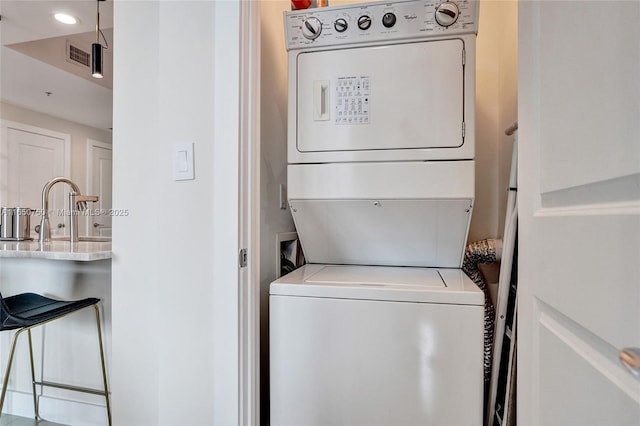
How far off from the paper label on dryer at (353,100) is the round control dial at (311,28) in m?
0.20

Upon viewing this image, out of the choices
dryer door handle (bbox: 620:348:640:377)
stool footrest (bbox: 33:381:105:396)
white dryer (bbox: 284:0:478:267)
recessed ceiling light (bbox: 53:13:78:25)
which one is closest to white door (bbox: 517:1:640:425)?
dryer door handle (bbox: 620:348:640:377)

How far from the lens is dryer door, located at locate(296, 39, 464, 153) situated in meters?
1.24

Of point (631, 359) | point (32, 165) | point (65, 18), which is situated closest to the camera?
point (631, 359)

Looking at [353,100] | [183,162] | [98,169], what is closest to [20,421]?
[183,162]

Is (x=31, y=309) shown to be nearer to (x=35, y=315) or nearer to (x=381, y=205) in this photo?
(x=35, y=315)

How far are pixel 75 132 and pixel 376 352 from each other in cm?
486

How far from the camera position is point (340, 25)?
1315mm

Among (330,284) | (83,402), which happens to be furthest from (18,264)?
(330,284)

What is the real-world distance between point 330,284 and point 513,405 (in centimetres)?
77

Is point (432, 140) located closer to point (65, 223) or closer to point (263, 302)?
point (263, 302)

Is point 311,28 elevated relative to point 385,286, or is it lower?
elevated

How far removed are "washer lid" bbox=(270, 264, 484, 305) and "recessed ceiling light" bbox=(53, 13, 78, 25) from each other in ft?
7.52

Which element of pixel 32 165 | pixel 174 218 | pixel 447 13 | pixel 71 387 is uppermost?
pixel 447 13

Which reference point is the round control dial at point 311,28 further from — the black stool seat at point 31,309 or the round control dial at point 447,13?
the black stool seat at point 31,309
